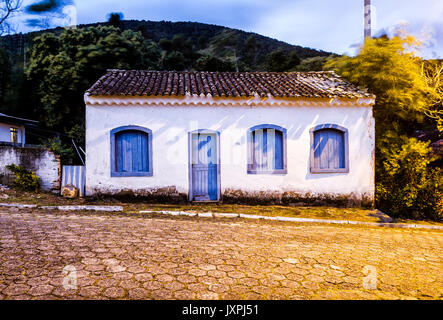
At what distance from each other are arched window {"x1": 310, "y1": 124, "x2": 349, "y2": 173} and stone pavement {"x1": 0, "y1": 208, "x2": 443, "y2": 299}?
3426 mm

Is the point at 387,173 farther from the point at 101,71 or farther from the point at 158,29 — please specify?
the point at 158,29

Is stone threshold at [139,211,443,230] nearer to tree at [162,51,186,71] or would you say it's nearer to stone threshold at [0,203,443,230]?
stone threshold at [0,203,443,230]

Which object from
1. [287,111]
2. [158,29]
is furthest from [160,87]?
[158,29]

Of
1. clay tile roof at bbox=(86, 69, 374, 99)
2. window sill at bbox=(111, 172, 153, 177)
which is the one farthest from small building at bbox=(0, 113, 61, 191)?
clay tile roof at bbox=(86, 69, 374, 99)

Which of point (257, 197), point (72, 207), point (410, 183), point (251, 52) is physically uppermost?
point (251, 52)

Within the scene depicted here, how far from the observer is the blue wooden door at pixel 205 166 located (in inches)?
396

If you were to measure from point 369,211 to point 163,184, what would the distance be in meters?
6.55

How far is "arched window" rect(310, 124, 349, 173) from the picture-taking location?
10142 mm

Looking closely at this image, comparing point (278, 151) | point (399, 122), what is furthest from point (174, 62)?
point (399, 122)

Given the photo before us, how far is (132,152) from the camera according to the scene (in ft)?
32.4

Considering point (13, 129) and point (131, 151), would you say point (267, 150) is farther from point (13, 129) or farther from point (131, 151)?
point (13, 129)

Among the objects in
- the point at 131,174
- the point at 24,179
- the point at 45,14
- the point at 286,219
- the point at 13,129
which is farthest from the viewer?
the point at 13,129

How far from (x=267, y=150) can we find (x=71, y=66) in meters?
13.2

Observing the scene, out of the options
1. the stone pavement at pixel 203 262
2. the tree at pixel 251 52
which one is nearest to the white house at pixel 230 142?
the stone pavement at pixel 203 262
